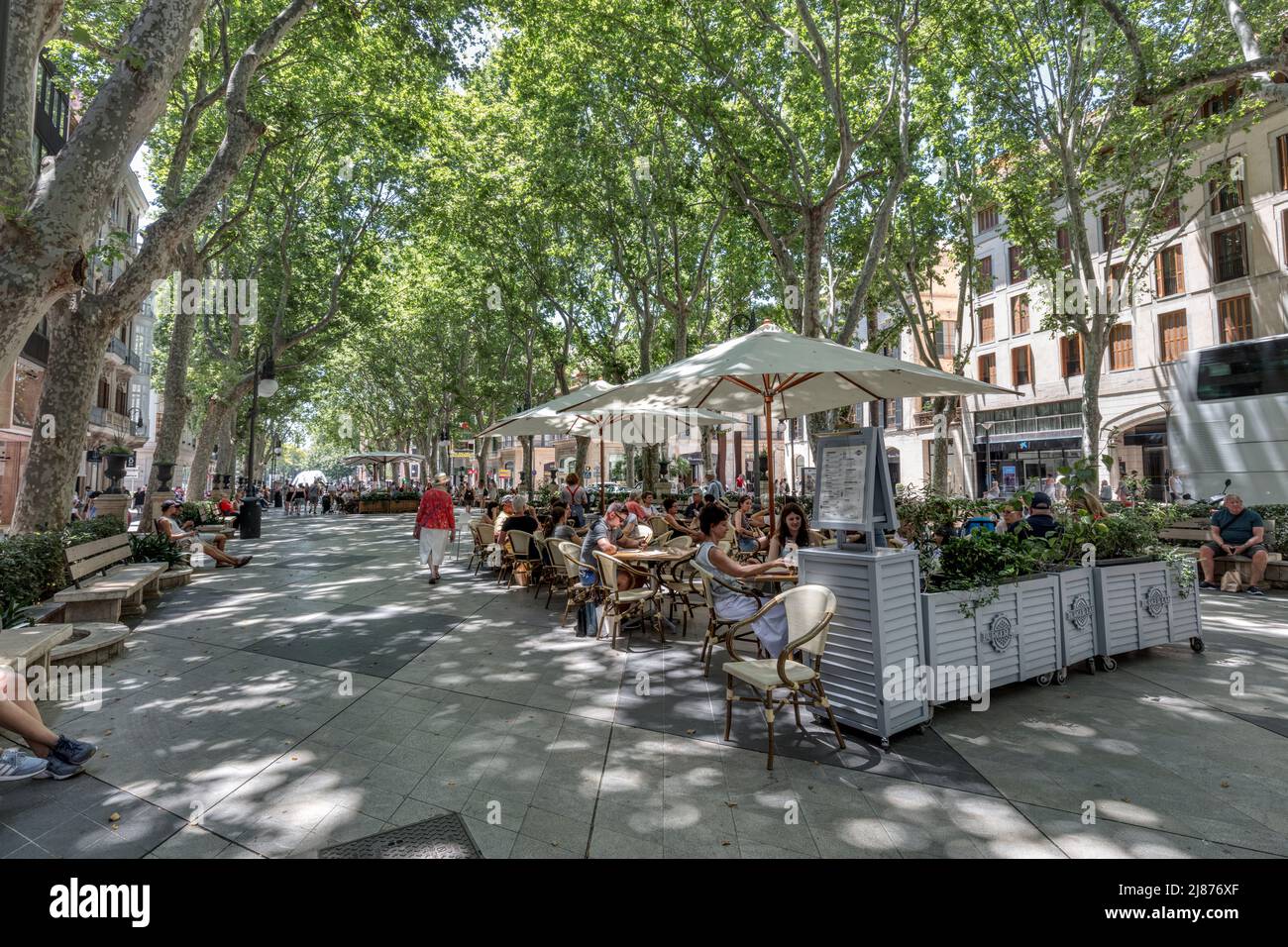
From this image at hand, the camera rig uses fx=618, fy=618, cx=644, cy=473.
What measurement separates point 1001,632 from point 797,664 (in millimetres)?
1899

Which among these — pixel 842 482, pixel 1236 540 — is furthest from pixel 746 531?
pixel 1236 540

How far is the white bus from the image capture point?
12109 millimetres

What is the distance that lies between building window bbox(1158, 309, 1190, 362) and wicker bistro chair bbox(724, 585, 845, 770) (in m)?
28.2

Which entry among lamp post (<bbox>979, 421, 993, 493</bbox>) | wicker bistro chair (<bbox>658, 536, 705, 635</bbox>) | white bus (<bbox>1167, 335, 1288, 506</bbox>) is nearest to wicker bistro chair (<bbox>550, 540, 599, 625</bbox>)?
wicker bistro chair (<bbox>658, 536, 705, 635</bbox>)

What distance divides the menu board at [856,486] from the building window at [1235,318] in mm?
26511

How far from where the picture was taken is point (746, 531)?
30.4ft

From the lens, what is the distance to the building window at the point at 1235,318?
72.5ft

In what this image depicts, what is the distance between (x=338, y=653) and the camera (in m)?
6.14

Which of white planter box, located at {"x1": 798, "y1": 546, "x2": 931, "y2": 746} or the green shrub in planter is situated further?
the green shrub in planter

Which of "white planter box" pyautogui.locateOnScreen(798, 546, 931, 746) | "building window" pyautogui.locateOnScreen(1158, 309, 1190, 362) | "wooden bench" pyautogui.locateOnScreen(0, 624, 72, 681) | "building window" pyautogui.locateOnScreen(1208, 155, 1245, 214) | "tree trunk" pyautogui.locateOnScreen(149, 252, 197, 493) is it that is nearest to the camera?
"wooden bench" pyautogui.locateOnScreen(0, 624, 72, 681)

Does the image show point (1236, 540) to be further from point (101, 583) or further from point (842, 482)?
point (101, 583)

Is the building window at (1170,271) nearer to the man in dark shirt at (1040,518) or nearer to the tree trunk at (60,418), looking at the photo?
the man in dark shirt at (1040,518)

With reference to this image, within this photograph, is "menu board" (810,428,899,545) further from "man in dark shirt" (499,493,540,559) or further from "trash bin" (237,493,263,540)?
"trash bin" (237,493,263,540)
